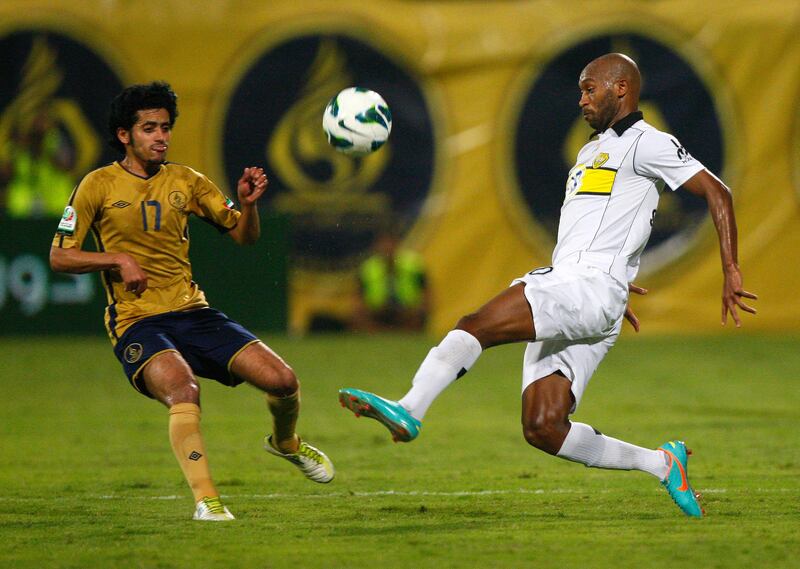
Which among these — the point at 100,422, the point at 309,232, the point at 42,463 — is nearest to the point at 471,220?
the point at 309,232

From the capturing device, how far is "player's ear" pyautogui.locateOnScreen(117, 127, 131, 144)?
20.3ft

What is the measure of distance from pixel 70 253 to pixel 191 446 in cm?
109

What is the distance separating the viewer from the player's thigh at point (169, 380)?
230 inches

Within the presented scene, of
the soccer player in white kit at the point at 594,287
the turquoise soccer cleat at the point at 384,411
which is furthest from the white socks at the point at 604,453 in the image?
the turquoise soccer cleat at the point at 384,411

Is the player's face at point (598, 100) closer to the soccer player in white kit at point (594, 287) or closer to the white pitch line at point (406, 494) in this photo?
the soccer player in white kit at point (594, 287)

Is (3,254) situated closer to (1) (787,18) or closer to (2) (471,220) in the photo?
(2) (471,220)

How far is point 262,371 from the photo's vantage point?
20.0 ft

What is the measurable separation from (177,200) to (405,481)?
208 centimetres

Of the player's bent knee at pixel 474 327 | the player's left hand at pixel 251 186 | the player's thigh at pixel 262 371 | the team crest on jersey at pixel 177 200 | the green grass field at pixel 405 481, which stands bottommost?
the green grass field at pixel 405 481

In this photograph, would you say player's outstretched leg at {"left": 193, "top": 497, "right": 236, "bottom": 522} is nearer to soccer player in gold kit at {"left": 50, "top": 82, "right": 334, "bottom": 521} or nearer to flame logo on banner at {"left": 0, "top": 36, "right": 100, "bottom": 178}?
soccer player in gold kit at {"left": 50, "top": 82, "right": 334, "bottom": 521}

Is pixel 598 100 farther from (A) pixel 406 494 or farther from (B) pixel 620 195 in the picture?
(A) pixel 406 494

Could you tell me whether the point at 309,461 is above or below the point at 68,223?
below

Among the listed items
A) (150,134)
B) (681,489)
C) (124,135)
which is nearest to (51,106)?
(124,135)

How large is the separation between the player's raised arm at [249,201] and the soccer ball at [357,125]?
48 cm
